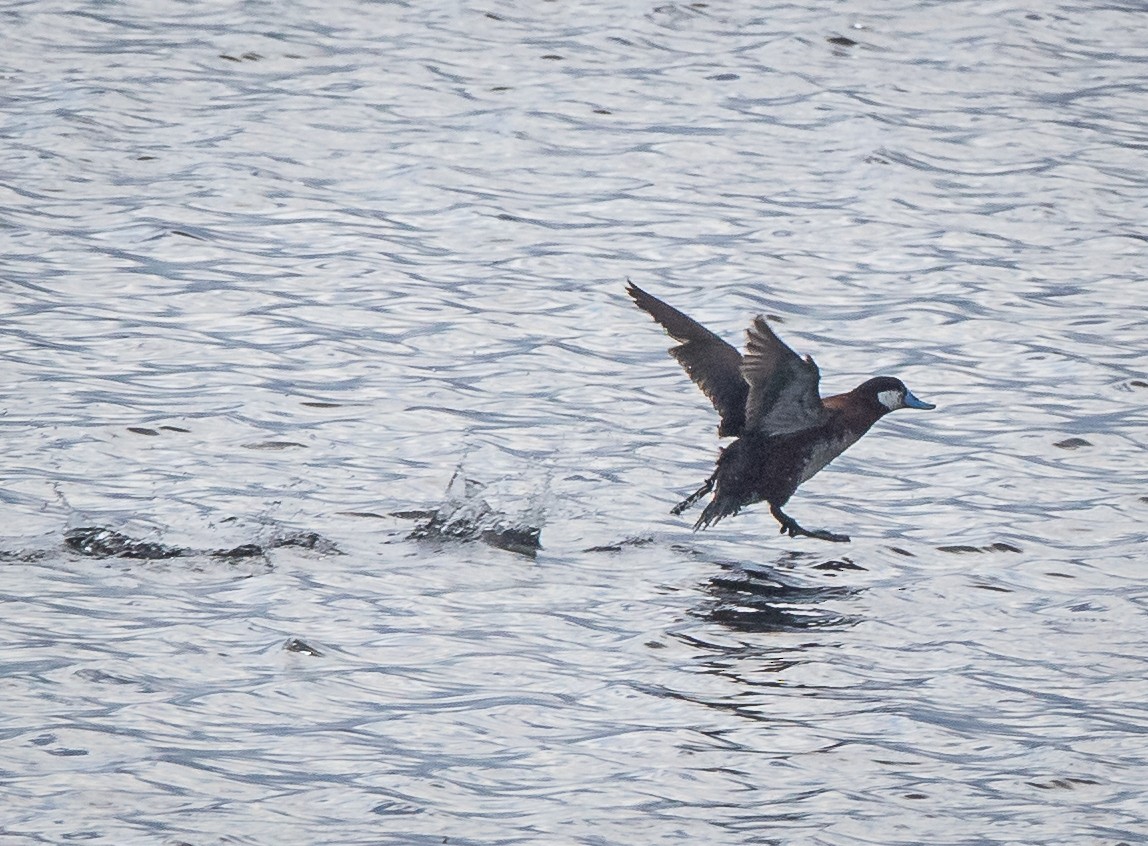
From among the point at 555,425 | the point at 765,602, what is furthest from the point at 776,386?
the point at 555,425

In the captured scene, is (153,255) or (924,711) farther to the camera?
(153,255)

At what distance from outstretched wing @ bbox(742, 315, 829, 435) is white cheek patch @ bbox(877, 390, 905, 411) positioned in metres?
0.51

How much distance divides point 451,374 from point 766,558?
2.78 metres

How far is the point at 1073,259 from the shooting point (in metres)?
12.2

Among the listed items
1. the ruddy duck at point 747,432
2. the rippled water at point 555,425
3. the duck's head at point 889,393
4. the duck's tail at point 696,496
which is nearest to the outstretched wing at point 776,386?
the ruddy duck at point 747,432

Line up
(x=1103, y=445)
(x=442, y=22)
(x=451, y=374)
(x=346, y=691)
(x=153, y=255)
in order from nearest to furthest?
(x=346, y=691) < (x=1103, y=445) < (x=451, y=374) < (x=153, y=255) < (x=442, y=22)

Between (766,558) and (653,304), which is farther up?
(653,304)

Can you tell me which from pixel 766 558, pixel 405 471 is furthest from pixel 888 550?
pixel 405 471

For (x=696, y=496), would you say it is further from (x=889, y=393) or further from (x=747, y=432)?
(x=889, y=393)

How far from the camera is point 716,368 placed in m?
8.12

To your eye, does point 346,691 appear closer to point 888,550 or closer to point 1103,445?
point 888,550

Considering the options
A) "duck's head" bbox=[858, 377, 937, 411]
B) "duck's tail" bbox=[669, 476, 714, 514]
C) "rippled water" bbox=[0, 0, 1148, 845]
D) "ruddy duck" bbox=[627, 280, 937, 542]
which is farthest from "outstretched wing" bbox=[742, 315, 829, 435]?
"rippled water" bbox=[0, 0, 1148, 845]

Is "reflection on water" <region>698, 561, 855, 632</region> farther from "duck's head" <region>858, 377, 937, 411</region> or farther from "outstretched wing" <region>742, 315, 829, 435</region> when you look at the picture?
"duck's head" <region>858, 377, 937, 411</region>

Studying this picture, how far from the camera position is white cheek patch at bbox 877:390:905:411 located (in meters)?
8.51
